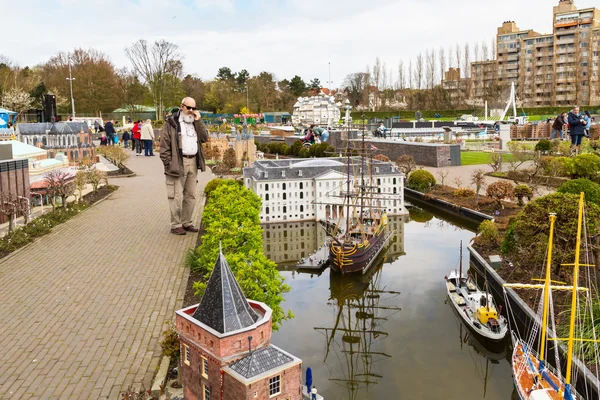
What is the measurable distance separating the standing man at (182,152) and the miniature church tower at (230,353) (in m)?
11.3

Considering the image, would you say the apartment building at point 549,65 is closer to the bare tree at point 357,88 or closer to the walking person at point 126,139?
the bare tree at point 357,88

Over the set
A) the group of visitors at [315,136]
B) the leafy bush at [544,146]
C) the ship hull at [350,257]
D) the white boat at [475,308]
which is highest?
the group of visitors at [315,136]

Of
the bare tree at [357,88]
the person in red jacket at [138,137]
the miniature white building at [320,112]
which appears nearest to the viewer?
the person in red jacket at [138,137]

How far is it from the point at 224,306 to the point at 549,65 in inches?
3911

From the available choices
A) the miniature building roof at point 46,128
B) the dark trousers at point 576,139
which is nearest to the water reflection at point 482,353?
the dark trousers at point 576,139

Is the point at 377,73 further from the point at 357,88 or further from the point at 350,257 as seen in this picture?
the point at 350,257

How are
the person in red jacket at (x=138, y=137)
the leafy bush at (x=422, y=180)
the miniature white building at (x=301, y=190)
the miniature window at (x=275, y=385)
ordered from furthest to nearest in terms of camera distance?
the person in red jacket at (x=138, y=137)
the leafy bush at (x=422, y=180)
the miniature white building at (x=301, y=190)
the miniature window at (x=275, y=385)

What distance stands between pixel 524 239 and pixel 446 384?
21.3 ft

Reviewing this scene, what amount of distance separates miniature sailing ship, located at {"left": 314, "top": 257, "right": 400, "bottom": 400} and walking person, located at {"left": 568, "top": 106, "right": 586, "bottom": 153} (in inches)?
1027

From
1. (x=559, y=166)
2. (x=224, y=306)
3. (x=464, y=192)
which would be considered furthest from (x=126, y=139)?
(x=224, y=306)

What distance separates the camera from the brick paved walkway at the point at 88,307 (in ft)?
34.2

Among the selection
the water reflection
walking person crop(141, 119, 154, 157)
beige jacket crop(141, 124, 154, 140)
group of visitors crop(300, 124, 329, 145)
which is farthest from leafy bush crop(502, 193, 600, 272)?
walking person crop(141, 119, 154, 157)

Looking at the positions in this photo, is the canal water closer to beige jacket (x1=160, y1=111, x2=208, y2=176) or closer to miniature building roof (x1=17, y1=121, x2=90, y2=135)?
beige jacket (x1=160, y1=111, x2=208, y2=176)

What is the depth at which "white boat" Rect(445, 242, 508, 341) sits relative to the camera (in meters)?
15.4
